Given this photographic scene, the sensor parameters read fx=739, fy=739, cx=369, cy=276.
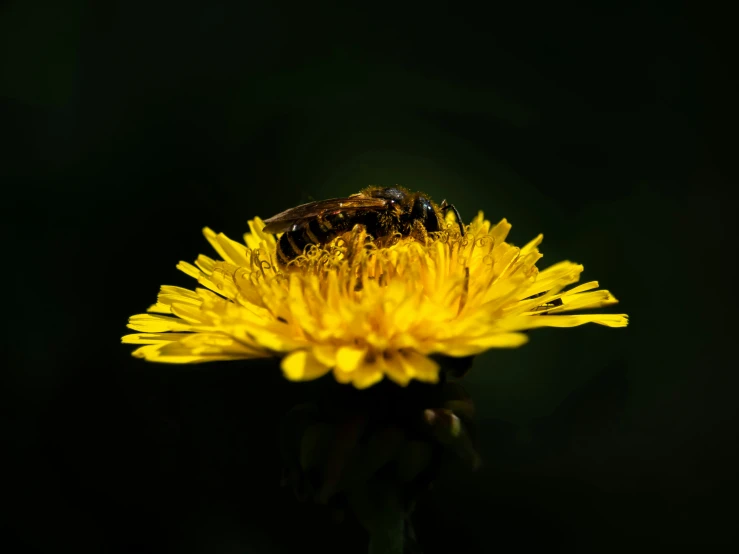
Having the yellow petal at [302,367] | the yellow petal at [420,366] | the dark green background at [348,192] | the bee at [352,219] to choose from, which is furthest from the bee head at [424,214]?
the dark green background at [348,192]

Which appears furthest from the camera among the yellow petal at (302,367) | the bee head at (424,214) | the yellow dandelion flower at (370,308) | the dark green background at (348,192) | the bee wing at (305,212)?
the dark green background at (348,192)

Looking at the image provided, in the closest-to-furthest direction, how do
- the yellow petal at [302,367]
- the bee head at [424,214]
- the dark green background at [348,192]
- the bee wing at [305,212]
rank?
the yellow petal at [302,367]
the bee wing at [305,212]
the bee head at [424,214]
the dark green background at [348,192]

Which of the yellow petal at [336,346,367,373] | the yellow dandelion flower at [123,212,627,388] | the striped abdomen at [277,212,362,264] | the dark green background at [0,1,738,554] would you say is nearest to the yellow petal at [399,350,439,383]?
the yellow dandelion flower at [123,212,627,388]

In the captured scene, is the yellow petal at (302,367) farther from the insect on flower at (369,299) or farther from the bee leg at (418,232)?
the bee leg at (418,232)

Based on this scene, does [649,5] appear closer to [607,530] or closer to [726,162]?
[726,162]

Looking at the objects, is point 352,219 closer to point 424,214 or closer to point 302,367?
point 424,214

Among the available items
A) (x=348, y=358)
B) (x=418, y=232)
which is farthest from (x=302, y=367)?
(x=418, y=232)

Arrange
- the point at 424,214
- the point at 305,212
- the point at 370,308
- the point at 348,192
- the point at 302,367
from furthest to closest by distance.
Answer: the point at 348,192 < the point at 424,214 < the point at 305,212 < the point at 370,308 < the point at 302,367

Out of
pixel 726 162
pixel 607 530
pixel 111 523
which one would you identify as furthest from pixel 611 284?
pixel 111 523
